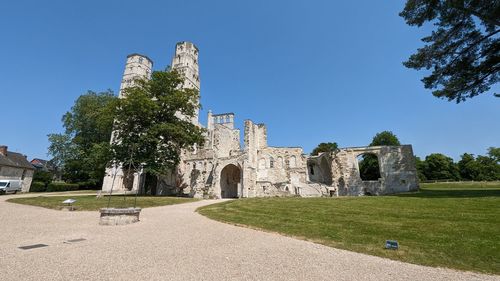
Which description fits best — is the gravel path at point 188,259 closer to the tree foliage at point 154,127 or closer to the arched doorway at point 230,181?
the tree foliage at point 154,127

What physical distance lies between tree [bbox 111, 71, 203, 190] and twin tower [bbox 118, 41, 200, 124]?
1779 centimetres

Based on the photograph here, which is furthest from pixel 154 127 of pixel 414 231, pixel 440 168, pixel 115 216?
pixel 440 168

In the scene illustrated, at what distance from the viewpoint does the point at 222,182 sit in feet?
102

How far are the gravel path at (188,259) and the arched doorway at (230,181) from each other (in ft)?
81.7

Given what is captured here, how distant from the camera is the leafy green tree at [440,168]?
52375mm

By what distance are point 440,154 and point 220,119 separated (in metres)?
51.4

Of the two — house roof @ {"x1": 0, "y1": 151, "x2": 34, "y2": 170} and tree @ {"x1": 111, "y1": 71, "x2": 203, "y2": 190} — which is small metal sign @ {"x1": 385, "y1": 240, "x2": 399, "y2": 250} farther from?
house roof @ {"x1": 0, "y1": 151, "x2": 34, "y2": 170}

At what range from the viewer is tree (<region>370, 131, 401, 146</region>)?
48.1 m

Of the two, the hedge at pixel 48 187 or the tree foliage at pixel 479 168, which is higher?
the tree foliage at pixel 479 168

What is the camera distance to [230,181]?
33.5 m

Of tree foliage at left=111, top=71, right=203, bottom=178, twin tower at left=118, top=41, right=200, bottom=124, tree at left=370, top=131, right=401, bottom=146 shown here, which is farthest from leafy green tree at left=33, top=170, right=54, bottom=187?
tree at left=370, top=131, right=401, bottom=146

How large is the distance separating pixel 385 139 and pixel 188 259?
53215 millimetres

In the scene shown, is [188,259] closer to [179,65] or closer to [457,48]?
[457,48]

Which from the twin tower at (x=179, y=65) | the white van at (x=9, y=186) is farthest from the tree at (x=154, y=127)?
the twin tower at (x=179, y=65)
